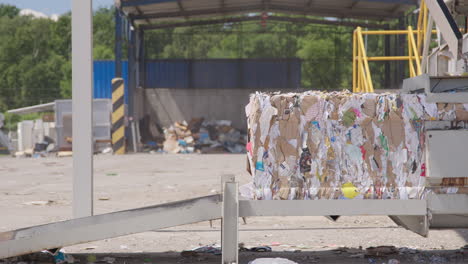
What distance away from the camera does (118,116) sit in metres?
18.6

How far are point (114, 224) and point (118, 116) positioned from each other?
1496 cm

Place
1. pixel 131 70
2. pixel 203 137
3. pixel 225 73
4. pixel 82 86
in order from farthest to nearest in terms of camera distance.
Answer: pixel 225 73, pixel 203 137, pixel 131 70, pixel 82 86

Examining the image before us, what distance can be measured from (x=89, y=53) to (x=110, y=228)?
115cm

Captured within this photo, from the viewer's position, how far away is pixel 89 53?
4211 millimetres

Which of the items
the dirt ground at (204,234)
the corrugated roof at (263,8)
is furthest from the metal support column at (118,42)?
the dirt ground at (204,234)

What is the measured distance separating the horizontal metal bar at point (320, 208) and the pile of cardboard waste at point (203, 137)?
17.2m

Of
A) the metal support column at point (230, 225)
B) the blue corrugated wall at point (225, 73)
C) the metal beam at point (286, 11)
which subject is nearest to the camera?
the metal support column at point (230, 225)

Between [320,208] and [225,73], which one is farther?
[225,73]

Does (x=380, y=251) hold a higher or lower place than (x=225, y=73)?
lower

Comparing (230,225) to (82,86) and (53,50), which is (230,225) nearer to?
(82,86)

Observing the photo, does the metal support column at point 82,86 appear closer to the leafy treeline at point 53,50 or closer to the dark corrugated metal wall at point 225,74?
the dark corrugated metal wall at point 225,74

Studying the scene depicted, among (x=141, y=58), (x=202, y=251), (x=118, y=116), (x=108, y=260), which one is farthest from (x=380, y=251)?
(x=141, y=58)

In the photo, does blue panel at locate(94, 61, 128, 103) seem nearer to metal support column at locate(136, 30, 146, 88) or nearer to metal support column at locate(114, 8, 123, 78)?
metal support column at locate(136, 30, 146, 88)

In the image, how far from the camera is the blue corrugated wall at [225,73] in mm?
24453
